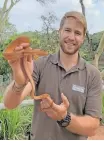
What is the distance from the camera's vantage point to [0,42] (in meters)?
10.1

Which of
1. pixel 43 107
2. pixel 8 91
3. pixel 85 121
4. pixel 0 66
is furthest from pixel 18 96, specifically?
pixel 0 66

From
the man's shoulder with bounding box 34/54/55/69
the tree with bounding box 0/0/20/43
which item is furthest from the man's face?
the tree with bounding box 0/0/20/43

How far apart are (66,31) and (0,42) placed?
8.93 meters

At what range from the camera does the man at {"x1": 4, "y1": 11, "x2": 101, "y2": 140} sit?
1294 mm

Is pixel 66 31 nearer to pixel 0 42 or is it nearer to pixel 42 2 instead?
pixel 0 42

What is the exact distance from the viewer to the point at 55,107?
3.61 ft

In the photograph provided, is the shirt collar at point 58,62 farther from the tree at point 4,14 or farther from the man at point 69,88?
the tree at point 4,14

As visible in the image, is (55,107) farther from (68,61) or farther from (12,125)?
(12,125)

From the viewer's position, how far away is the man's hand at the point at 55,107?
109 cm

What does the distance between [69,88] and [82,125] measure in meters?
0.16

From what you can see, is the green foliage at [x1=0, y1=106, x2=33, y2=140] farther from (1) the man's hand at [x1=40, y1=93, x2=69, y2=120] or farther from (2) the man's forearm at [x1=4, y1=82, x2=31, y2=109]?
(1) the man's hand at [x1=40, y1=93, x2=69, y2=120]

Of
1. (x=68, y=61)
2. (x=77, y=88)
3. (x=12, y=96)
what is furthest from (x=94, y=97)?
(x=12, y=96)

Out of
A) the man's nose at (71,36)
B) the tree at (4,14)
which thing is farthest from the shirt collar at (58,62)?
the tree at (4,14)

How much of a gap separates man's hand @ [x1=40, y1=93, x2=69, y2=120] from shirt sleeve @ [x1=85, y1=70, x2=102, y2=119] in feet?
0.62
